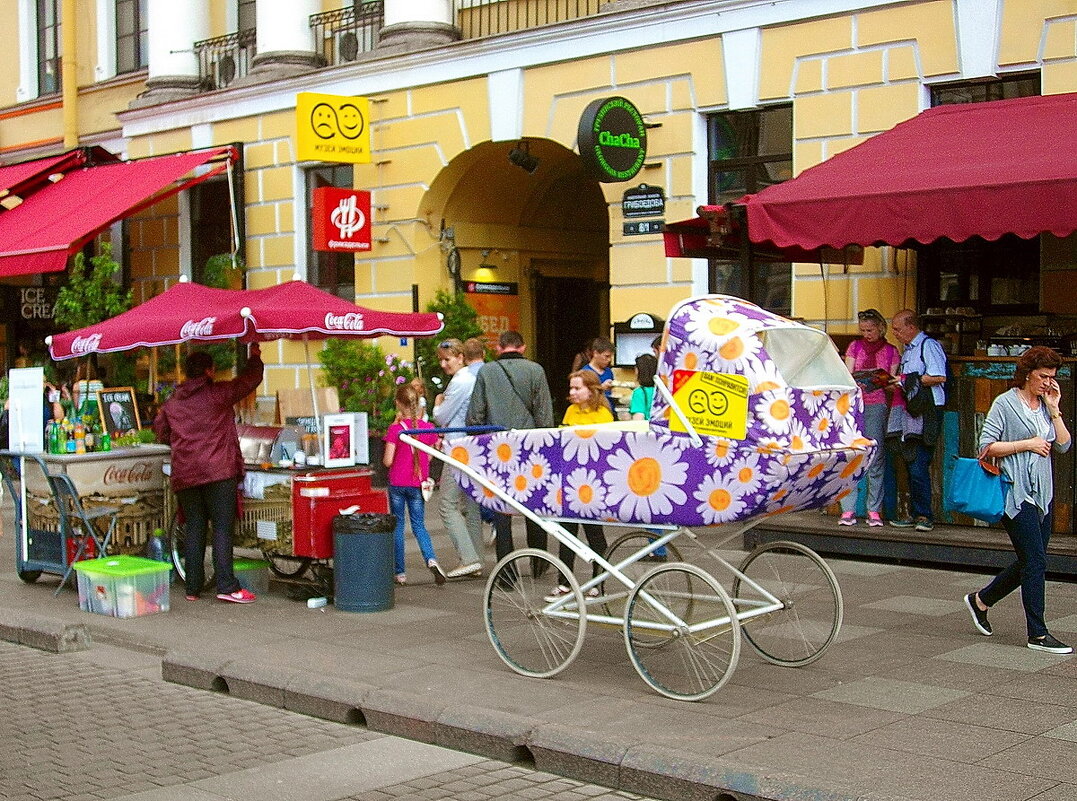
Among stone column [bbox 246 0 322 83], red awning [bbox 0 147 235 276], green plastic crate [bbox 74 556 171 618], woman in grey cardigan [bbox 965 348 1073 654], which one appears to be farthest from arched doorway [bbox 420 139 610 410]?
woman in grey cardigan [bbox 965 348 1073 654]

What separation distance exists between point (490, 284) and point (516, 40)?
339cm

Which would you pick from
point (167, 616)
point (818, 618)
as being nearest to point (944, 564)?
point (818, 618)

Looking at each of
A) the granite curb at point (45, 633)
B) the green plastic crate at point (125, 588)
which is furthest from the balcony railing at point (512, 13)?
the granite curb at point (45, 633)

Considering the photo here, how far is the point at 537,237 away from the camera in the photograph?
19078 millimetres

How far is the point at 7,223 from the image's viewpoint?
65.5 feet

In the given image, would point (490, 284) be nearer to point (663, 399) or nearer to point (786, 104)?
point (786, 104)

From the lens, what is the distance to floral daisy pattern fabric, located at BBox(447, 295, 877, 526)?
22.8ft

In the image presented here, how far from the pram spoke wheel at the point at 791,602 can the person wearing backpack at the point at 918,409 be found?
3.64 metres

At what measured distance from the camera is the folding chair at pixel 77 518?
35.0 ft

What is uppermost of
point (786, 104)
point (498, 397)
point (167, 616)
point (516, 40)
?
point (516, 40)

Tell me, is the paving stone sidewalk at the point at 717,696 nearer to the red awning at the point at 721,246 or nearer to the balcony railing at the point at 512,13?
the red awning at the point at 721,246

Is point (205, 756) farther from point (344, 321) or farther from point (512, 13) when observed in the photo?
point (512, 13)

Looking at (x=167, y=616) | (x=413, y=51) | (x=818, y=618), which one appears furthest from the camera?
(x=413, y=51)

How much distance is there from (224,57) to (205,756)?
14889 mm
